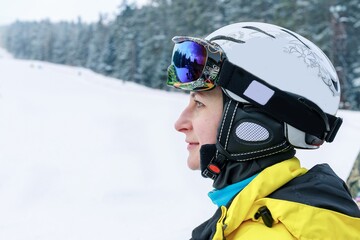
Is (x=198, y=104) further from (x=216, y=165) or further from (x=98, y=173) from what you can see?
(x=98, y=173)

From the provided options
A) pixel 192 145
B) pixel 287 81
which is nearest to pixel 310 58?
pixel 287 81

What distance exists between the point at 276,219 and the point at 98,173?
7109 mm

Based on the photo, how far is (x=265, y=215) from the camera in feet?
4.86

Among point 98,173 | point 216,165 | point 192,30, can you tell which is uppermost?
point 216,165

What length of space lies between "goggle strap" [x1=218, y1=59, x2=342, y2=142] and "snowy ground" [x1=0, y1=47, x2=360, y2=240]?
135 inches

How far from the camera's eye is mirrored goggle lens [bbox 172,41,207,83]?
1906mm

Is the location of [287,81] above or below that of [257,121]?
above

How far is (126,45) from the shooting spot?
2096 inches

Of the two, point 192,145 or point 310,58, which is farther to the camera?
point 192,145

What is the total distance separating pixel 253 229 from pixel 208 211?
5044 mm

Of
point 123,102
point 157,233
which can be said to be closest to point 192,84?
point 157,233

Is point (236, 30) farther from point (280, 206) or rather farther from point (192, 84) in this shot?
point (280, 206)

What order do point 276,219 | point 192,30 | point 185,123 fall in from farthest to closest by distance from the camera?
point 192,30 → point 185,123 → point 276,219

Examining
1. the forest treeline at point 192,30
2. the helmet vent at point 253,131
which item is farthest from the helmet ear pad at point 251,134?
the forest treeline at point 192,30
